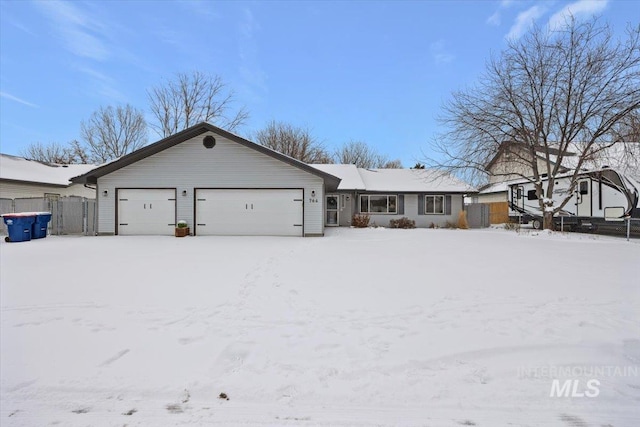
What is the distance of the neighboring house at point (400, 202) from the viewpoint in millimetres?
20156

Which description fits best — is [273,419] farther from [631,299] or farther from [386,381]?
[631,299]

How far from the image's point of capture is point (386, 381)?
2.63 metres

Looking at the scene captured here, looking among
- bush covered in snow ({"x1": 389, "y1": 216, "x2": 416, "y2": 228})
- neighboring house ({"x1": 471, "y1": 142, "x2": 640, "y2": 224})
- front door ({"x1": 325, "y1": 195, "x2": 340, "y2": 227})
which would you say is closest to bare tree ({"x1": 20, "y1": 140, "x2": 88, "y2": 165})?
front door ({"x1": 325, "y1": 195, "x2": 340, "y2": 227})

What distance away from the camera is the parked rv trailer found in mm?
13469

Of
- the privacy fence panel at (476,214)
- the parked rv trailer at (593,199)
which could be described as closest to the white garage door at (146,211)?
the privacy fence panel at (476,214)

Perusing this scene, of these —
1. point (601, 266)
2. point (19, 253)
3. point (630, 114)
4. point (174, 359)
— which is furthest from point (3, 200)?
point (630, 114)

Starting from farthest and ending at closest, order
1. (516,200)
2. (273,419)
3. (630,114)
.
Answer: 1. (516,200)
2. (630,114)
3. (273,419)

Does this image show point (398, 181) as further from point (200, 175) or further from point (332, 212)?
point (200, 175)

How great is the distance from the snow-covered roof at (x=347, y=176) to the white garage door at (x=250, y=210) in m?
6.27

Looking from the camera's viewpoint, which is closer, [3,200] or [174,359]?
[174,359]

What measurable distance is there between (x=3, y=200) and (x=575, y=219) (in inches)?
1165

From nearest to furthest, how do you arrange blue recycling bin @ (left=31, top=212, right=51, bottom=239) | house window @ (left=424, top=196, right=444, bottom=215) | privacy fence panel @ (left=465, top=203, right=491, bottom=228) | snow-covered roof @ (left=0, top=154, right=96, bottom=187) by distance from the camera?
blue recycling bin @ (left=31, top=212, right=51, bottom=239), snow-covered roof @ (left=0, top=154, right=96, bottom=187), house window @ (left=424, top=196, right=444, bottom=215), privacy fence panel @ (left=465, top=203, right=491, bottom=228)

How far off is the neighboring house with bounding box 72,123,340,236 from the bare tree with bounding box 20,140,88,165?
78.6ft

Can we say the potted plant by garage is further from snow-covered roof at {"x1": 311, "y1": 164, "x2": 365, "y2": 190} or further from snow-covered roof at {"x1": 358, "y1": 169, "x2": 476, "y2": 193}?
snow-covered roof at {"x1": 358, "y1": 169, "x2": 476, "y2": 193}
